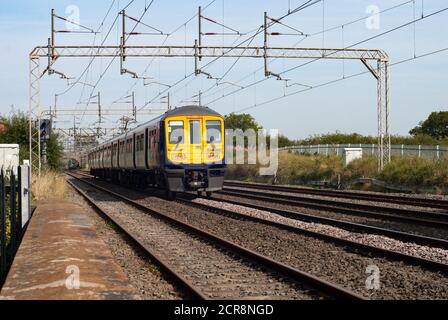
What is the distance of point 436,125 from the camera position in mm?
77125

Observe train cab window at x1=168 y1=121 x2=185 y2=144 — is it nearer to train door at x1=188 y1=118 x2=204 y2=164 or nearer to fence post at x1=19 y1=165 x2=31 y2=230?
train door at x1=188 y1=118 x2=204 y2=164

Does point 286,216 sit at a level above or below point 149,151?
below

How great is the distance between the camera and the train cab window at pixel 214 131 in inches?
913

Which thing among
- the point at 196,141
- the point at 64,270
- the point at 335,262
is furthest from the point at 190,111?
the point at 64,270

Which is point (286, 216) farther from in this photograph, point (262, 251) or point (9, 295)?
point (9, 295)

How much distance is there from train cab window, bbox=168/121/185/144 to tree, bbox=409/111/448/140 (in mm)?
57628

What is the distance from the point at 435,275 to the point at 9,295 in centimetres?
544

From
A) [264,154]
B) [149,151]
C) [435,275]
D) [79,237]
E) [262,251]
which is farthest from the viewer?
[264,154]

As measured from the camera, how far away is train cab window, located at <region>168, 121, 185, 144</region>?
22.7 metres

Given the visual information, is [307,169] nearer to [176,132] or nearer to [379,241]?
[176,132]

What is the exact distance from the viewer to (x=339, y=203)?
2034cm

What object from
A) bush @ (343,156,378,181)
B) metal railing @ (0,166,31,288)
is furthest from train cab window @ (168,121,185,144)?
bush @ (343,156,378,181)

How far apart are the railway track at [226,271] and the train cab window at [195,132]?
9.57 meters
